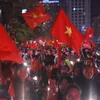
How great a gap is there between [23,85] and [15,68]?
0.70m

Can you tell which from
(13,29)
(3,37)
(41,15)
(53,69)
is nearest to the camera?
(3,37)

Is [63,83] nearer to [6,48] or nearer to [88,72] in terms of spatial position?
[88,72]

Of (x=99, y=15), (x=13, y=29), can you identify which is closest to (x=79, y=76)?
(x=13, y=29)

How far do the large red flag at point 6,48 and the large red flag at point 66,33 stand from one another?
3.76 m

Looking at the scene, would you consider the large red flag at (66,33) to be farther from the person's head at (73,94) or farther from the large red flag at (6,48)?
the person's head at (73,94)

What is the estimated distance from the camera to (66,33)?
11.1 meters

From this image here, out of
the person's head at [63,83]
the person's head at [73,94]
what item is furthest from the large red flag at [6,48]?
the person's head at [73,94]

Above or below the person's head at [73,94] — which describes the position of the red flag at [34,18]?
above

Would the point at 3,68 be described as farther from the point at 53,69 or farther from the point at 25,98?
the point at 53,69

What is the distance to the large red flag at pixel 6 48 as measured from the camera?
725 cm

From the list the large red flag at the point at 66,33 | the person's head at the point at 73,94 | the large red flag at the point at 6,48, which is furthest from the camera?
the large red flag at the point at 66,33

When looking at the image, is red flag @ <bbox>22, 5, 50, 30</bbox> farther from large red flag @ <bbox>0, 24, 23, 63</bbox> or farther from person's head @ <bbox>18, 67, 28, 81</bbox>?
large red flag @ <bbox>0, 24, 23, 63</bbox>

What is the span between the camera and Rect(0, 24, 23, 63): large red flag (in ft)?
23.8

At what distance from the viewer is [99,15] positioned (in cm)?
14825
